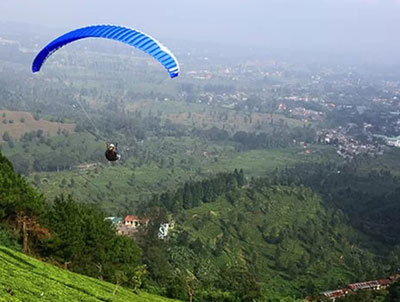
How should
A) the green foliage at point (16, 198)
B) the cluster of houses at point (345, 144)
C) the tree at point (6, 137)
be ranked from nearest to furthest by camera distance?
the green foliage at point (16, 198)
the tree at point (6, 137)
the cluster of houses at point (345, 144)

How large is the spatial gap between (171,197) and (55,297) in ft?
152

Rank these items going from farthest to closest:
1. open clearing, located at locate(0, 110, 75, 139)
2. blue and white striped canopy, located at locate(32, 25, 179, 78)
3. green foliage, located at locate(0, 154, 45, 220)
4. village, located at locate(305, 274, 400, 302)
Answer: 1. open clearing, located at locate(0, 110, 75, 139)
2. village, located at locate(305, 274, 400, 302)
3. green foliage, located at locate(0, 154, 45, 220)
4. blue and white striped canopy, located at locate(32, 25, 179, 78)

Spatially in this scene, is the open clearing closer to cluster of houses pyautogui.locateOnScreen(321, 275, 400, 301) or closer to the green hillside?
the green hillside

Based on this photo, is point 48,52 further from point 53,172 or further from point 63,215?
point 53,172

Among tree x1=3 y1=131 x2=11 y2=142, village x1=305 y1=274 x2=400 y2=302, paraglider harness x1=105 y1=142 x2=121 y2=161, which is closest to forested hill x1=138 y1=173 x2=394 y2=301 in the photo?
village x1=305 y1=274 x2=400 y2=302

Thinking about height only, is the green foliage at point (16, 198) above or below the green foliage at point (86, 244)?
above

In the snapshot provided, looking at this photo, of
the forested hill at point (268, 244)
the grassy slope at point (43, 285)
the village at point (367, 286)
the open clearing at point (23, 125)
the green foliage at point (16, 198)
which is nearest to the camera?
the grassy slope at point (43, 285)

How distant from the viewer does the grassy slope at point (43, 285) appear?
1262 cm

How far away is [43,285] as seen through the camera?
1443 cm

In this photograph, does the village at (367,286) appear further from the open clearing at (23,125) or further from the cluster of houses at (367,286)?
the open clearing at (23,125)

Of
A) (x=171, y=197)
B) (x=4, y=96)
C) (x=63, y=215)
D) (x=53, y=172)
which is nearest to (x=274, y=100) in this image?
(x=4, y=96)

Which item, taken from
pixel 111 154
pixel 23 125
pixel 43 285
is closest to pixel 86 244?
pixel 43 285

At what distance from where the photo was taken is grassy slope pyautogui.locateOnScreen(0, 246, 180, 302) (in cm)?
1262

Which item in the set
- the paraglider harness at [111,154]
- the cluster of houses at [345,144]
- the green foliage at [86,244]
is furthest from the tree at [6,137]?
the paraglider harness at [111,154]
